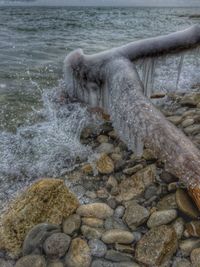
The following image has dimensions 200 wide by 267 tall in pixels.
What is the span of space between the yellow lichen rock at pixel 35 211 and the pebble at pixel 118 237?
51 centimetres

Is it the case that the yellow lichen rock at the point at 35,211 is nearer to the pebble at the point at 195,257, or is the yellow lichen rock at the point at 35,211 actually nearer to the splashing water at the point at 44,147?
the splashing water at the point at 44,147

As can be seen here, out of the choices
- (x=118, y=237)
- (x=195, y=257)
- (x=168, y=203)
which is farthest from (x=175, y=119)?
(x=195, y=257)

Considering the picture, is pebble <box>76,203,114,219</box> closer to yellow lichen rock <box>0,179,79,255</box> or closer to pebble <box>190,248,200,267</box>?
yellow lichen rock <box>0,179,79,255</box>

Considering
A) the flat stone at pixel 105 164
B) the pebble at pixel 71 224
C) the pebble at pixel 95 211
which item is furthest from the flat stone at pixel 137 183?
the pebble at pixel 71 224

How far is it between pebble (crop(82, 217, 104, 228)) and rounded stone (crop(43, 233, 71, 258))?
0.28 meters

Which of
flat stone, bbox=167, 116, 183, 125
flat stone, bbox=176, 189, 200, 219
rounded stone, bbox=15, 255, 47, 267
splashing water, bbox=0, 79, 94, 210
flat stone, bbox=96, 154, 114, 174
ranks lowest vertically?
splashing water, bbox=0, 79, 94, 210

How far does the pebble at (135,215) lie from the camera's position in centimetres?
330

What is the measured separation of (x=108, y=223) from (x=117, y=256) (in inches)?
18.0

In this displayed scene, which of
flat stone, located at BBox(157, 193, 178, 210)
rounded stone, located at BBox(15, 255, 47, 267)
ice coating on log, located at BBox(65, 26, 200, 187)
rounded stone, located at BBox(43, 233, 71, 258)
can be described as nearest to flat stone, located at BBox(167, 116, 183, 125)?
ice coating on log, located at BBox(65, 26, 200, 187)

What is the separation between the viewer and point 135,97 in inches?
140

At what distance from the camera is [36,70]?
1093cm

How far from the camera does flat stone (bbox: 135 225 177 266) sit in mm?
2850

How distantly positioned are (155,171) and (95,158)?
99cm

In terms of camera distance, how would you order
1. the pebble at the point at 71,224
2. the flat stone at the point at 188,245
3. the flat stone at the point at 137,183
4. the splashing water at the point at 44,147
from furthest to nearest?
1. the splashing water at the point at 44,147
2. the flat stone at the point at 137,183
3. the pebble at the point at 71,224
4. the flat stone at the point at 188,245
